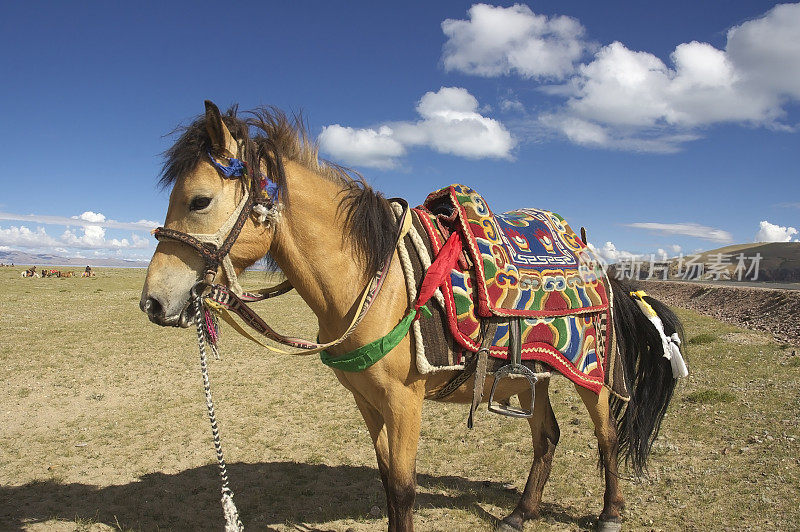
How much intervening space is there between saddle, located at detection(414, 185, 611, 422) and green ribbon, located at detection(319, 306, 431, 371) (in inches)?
12.1

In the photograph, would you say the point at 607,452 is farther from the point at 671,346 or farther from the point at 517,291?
the point at 517,291

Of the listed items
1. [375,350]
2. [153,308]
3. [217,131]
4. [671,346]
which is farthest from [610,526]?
[217,131]

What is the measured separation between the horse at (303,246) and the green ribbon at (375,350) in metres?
0.05

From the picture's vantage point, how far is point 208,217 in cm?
219

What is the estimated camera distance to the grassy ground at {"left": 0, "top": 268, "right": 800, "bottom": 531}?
4129 mm

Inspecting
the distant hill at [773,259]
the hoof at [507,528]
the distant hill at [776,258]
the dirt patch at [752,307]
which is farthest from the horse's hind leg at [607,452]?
the distant hill at [776,258]

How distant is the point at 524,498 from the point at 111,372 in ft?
30.5

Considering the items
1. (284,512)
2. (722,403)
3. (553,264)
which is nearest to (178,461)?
(284,512)

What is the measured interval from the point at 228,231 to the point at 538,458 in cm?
352

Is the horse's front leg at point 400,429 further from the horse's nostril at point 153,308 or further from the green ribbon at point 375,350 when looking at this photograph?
the horse's nostril at point 153,308

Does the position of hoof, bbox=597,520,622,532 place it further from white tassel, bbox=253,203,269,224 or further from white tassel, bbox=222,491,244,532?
white tassel, bbox=253,203,269,224

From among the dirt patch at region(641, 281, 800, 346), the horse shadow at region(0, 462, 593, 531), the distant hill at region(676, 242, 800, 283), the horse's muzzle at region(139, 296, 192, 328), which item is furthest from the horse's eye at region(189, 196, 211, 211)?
the distant hill at region(676, 242, 800, 283)

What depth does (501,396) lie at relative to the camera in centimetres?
346

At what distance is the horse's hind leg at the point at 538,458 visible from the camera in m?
3.92
